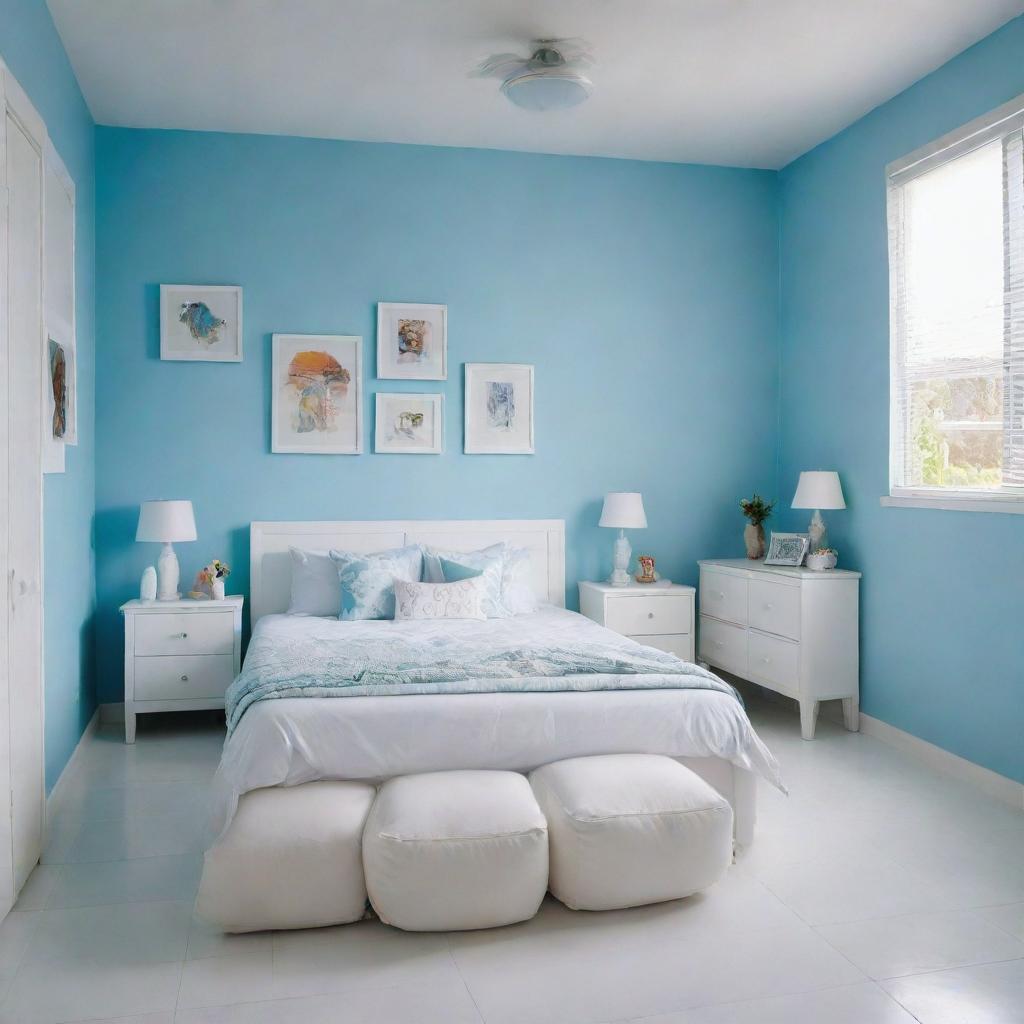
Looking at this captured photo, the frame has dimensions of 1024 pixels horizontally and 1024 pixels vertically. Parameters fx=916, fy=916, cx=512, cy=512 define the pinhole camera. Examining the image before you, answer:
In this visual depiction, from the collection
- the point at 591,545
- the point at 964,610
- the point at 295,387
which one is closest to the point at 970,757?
the point at 964,610

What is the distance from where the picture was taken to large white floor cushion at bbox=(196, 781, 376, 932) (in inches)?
92.4

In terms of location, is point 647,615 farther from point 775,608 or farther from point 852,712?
point 852,712

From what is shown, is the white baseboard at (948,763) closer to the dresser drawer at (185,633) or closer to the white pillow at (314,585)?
the white pillow at (314,585)

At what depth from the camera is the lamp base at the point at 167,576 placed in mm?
4383

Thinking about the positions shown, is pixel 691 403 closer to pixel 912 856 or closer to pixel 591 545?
pixel 591 545

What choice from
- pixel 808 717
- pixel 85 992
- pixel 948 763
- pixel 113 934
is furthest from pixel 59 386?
pixel 948 763

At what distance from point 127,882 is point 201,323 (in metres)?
2.81

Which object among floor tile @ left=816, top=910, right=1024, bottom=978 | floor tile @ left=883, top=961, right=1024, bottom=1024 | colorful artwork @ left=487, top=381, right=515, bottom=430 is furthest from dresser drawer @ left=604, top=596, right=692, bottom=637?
floor tile @ left=883, top=961, right=1024, bottom=1024

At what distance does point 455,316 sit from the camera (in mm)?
4848

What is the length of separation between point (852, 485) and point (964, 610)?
36.8 inches

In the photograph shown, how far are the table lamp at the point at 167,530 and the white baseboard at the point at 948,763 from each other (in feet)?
11.0

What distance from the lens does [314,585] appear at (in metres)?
4.45

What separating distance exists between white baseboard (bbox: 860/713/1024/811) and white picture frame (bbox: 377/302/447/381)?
2.75m

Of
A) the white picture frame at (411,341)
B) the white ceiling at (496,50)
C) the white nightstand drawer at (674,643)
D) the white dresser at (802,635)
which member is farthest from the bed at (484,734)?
the white ceiling at (496,50)
